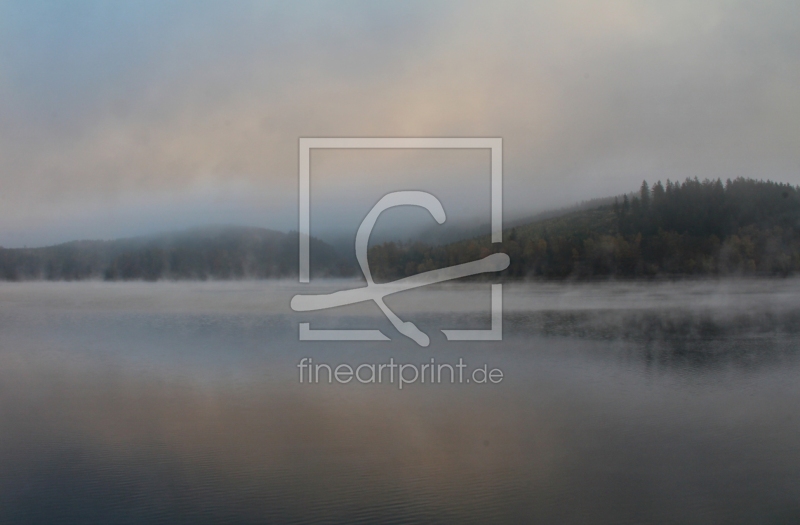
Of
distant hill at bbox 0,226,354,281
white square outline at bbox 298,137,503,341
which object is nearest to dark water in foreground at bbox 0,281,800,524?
white square outline at bbox 298,137,503,341

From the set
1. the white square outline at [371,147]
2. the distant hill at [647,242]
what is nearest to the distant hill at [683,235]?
the distant hill at [647,242]

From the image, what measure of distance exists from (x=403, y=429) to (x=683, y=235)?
76.6 ft

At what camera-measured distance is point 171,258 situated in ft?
93.7

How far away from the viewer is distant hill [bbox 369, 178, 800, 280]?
27094 millimetres

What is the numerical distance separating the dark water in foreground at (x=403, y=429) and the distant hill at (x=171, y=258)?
669cm

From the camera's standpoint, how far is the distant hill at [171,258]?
24656mm

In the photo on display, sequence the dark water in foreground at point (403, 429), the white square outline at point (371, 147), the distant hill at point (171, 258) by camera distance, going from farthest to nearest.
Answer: the distant hill at point (171, 258), the white square outline at point (371, 147), the dark water in foreground at point (403, 429)

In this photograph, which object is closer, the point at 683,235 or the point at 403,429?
the point at 403,429

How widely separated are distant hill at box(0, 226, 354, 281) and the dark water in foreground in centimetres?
669

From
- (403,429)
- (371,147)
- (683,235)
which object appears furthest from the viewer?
(683,235)

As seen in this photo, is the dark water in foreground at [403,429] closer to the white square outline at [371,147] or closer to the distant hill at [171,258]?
the white square outline at [371,147]

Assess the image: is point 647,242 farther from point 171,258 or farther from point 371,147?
point 171,258

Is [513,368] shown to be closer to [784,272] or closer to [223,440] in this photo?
[223,440]

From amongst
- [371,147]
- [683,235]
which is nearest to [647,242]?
[683,235]
